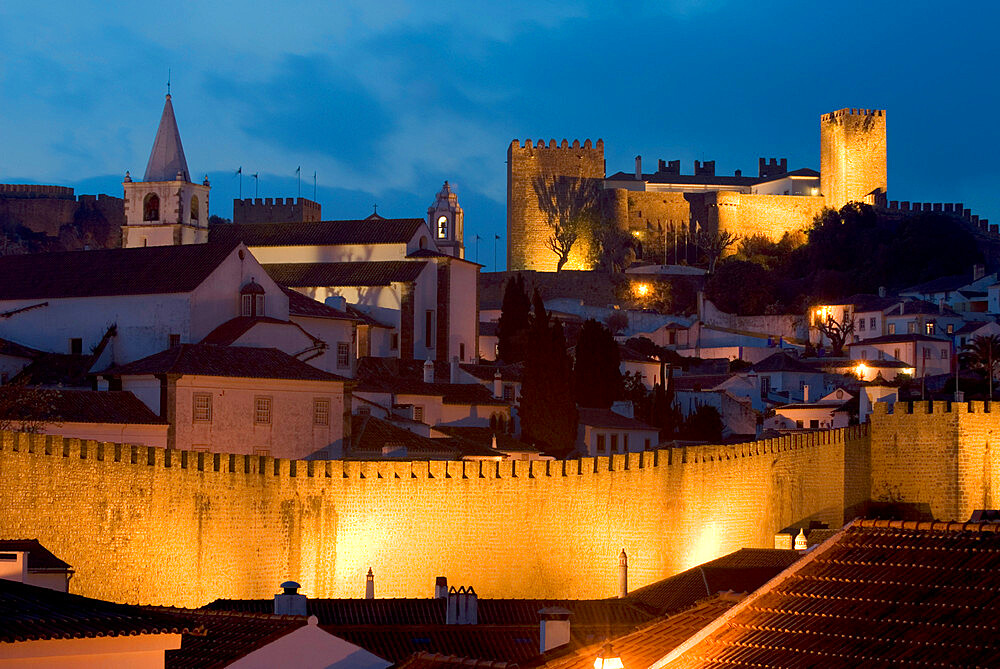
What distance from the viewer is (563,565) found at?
97.9 feet

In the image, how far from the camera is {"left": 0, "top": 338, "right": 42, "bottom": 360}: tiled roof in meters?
40.8

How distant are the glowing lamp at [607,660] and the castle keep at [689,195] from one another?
260 feet

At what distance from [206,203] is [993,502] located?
102ft

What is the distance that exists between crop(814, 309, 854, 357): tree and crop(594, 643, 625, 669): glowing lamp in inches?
2428

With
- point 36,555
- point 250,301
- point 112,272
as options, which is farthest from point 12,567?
point 112,272

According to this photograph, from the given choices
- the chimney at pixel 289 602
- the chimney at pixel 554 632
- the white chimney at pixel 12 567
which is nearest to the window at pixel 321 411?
the chimney at pixel 289 602

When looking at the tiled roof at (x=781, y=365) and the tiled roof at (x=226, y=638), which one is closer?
the tiled roof at (x=226, y=638)

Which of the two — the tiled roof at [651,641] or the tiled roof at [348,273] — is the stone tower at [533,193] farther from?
the tiled roof at [651,641]

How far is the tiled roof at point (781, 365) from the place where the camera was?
209 feet

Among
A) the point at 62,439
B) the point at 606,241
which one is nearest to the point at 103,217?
the point at 606,241

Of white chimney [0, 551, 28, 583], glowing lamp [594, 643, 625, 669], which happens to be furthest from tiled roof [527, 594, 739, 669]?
white chimney [0, 551, 28, 583]

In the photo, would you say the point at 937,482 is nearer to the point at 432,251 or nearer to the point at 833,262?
the point at 432,251

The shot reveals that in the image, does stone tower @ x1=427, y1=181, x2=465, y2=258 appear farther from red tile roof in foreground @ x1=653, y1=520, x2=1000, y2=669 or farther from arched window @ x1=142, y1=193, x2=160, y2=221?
red tile roof in foreground @ x1=653, y1=520, x2=1000, y2=669

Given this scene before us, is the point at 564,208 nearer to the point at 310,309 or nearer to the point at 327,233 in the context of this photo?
the point at 327,233
